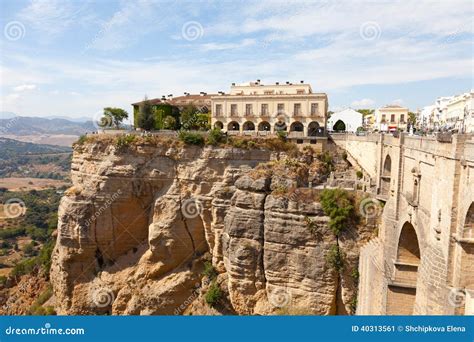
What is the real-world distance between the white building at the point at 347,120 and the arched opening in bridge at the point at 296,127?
28.5 ft

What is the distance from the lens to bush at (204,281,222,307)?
85.2 feet

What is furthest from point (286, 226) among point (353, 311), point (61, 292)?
point (61, 292)

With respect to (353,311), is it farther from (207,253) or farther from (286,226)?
(207,253)

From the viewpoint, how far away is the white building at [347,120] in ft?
131

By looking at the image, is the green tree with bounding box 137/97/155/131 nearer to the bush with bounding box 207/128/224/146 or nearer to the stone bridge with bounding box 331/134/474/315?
the bush with bounding box 207/128/224/146

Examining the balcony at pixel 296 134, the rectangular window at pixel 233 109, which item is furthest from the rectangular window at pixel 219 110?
the balcony at pixel 296 134

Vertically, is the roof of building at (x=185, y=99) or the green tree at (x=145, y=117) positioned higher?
the roof of building at (x=185, y=99)

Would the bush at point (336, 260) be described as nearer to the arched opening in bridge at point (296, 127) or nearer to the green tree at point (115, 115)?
the arched opening in bridge at point (296, 127)

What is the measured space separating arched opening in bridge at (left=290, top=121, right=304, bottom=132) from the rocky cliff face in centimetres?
543

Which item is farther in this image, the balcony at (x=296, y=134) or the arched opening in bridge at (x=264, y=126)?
the arched opening in bridge at (x=264, y=126)

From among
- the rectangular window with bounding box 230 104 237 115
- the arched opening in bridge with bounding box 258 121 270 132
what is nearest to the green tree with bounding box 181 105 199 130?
the rectangular window with bounding box 230 104 237 115

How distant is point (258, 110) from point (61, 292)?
71.2 ft

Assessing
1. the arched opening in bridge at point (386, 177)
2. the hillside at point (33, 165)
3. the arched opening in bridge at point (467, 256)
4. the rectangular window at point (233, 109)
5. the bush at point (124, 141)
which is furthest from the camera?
the hillside at point (33, 165)

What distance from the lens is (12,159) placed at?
17300cm
